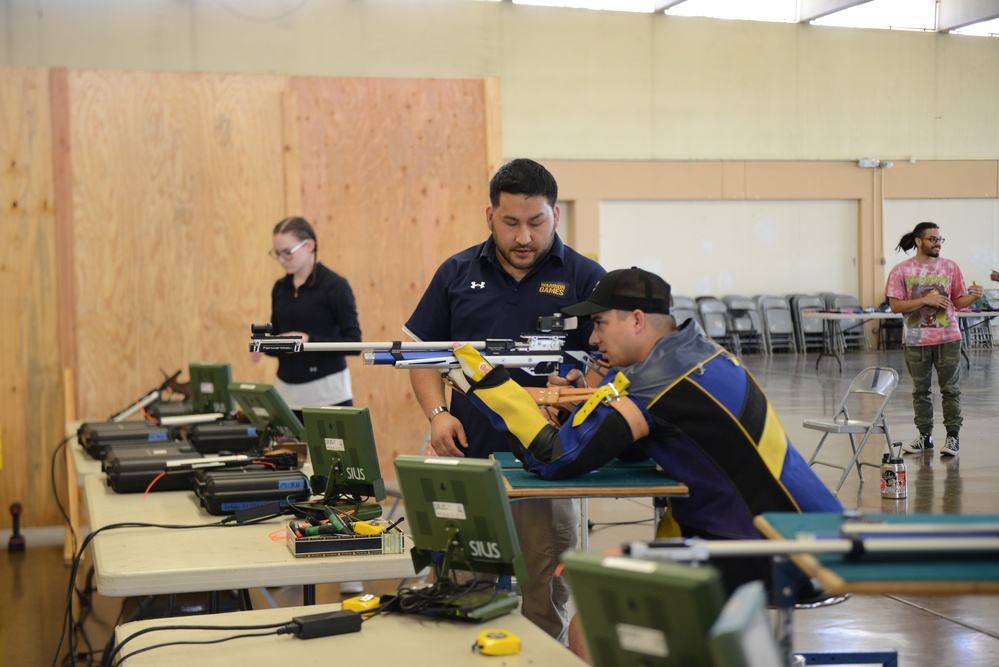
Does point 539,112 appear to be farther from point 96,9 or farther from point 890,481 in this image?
point 890,481

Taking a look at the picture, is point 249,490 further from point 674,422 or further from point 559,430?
point 674,422

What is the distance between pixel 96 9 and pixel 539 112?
5.70m

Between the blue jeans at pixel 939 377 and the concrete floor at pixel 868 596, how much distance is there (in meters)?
0.04

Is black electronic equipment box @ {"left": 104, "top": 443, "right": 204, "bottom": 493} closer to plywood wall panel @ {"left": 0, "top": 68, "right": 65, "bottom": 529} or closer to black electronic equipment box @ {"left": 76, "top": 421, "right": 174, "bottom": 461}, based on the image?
black electronic equipment box @ {"left": 76, "top": 421, "right": 174, "bottom": 461}

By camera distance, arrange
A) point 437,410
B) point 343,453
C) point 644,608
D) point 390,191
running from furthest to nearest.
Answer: point 390,191 → point 437,410 → point 343,453 → point 644,608

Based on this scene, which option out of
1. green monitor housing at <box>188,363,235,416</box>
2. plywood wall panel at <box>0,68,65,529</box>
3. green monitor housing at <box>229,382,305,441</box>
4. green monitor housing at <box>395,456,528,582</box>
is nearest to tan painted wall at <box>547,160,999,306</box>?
green monitor housing at <box>229,382,305,441</box>

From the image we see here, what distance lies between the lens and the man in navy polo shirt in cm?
287

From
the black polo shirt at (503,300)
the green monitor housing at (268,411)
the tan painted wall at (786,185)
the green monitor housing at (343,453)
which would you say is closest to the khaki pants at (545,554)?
the black polo shirt at (503,300)

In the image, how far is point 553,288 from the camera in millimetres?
3055

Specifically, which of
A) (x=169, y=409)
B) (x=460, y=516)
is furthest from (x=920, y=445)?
(x=460, y=516)

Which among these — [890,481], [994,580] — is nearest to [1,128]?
[890,481]

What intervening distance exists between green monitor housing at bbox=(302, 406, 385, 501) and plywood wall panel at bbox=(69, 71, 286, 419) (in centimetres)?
328

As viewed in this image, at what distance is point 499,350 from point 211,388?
2291 millimetres

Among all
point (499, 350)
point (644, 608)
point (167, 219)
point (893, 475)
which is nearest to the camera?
point (644, 608)
